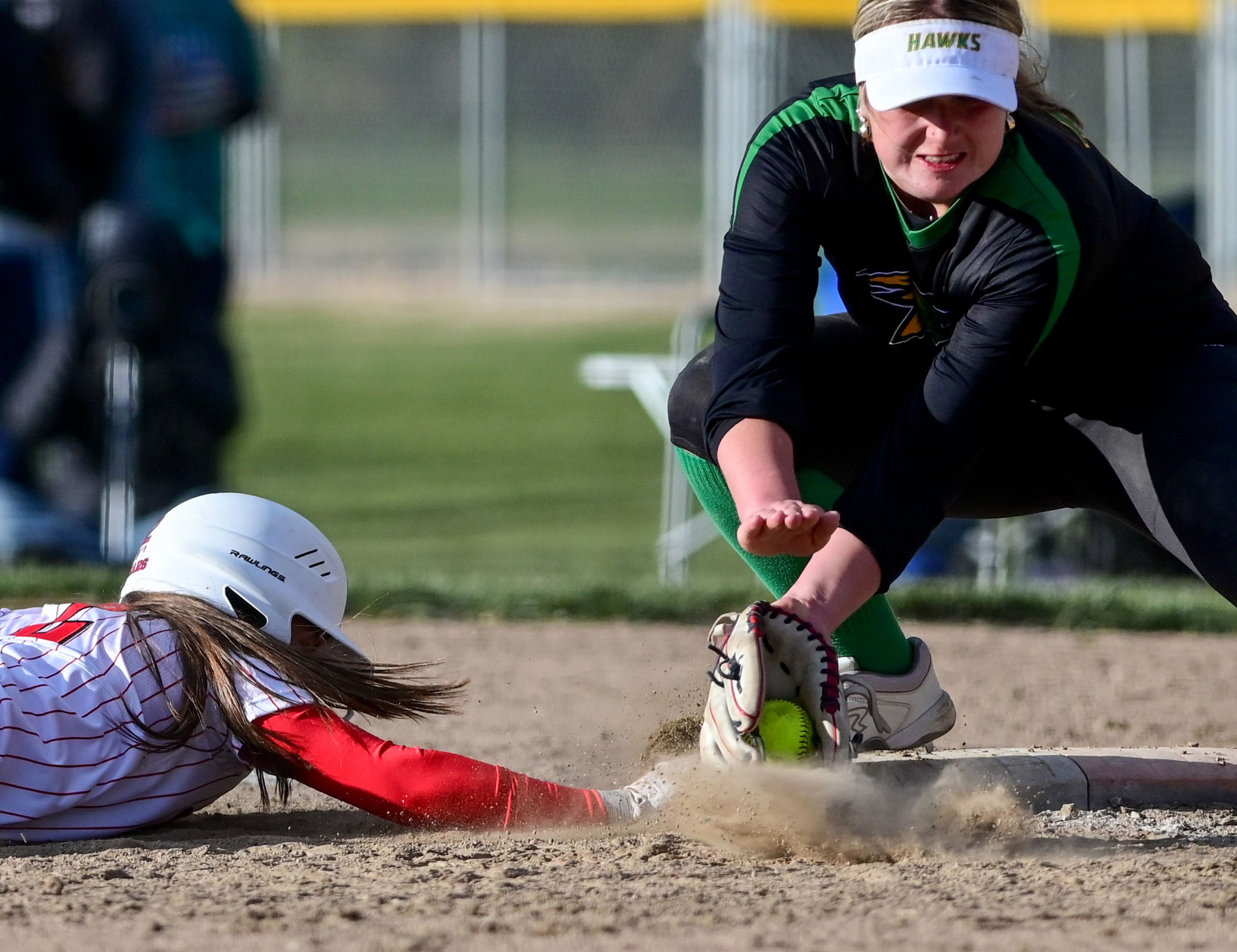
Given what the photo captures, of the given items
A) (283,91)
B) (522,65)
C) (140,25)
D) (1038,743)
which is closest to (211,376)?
(140,25)

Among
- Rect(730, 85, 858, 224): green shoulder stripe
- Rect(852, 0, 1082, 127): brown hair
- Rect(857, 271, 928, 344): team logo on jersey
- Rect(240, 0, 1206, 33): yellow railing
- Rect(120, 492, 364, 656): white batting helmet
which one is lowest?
Rect(120, 492, 364, 656): white batting helmet

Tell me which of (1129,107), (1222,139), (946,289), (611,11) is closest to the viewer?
(946,289)

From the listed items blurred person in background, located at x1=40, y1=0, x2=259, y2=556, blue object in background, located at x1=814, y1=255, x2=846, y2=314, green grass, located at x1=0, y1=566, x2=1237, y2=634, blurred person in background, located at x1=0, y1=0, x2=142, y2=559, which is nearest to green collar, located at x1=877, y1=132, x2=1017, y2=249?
green grass, located at x1=0, y1=566, x2=1237, y2=634

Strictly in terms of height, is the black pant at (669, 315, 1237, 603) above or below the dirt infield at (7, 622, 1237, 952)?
above

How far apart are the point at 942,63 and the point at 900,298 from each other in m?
0.58

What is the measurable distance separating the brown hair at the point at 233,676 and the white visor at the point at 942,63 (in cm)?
141

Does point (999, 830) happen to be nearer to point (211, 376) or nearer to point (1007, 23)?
point (1007, 23)

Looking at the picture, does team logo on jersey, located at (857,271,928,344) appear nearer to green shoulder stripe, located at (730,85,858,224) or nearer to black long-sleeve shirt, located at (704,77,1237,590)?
black long-sleeve shirt, located at (704,77,1237,590)

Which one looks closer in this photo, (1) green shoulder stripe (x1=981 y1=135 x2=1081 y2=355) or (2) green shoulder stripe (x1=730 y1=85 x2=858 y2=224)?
(1) green shoulder stripe (x1=981 y1=135 x2=1081 y2=355)

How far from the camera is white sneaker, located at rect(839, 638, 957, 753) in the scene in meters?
3.51

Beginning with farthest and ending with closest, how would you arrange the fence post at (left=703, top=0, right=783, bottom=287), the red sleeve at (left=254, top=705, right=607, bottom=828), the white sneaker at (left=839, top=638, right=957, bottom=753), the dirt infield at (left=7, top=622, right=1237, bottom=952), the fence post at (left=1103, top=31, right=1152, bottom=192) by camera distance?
the fence post at (left=1103, top=31, right=1152, bottom=192), the fence post at (left=703, top=0, right=783, bottom=287), the white sneaker at (left=839, top=638, right=957, bottom=753), the red sleeve at (left=254, top=705, right=607, bottom=828), the dirt infield at (left=7, top=622, right=1237, bottom=952)

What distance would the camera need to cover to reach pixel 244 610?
3.36 metres

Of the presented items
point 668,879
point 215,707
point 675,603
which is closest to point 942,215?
point 668,879

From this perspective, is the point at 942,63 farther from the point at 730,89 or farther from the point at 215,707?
the point at 730,89
